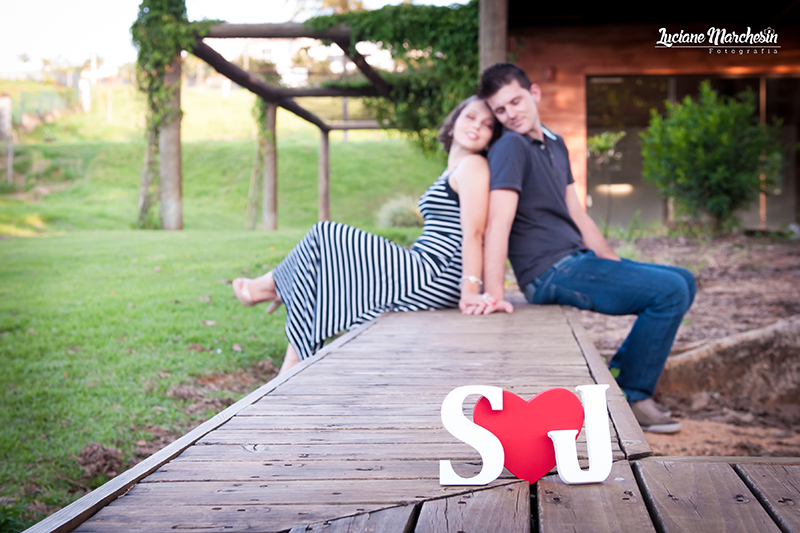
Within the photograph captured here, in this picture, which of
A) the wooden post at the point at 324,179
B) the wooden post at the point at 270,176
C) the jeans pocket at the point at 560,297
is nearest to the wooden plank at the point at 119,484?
the jeans pocket at the point at 560,297

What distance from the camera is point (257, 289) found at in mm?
2520

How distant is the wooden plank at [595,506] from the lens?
778 millimetres

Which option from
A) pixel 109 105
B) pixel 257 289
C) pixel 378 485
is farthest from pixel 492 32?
pixel 378 485

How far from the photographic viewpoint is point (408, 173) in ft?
48.2

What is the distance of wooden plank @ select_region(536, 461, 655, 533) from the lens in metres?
0.78

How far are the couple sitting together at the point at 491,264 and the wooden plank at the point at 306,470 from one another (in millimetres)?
1294

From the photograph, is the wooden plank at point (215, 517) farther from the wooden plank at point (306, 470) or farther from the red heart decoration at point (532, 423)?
the red heart decoration at point (532, 423)

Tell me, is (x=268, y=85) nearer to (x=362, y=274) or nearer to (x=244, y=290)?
(x=244, y=290)

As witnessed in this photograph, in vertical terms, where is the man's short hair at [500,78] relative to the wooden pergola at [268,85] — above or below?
below

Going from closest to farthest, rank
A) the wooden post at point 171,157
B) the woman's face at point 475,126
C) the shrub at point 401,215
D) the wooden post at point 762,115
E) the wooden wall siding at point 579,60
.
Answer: the woman's face at point 475,126, the wooden post at point 171,157, the wooden wall siding at point 579,60, the wooden post at point 762,115, the shrub at point 401,215

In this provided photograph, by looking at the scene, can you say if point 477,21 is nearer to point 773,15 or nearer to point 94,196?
Answer: point 773,15

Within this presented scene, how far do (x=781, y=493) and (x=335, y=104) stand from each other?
11.0m

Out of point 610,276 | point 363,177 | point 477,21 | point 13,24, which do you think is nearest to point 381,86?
point 477,21

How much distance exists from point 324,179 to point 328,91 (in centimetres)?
329
